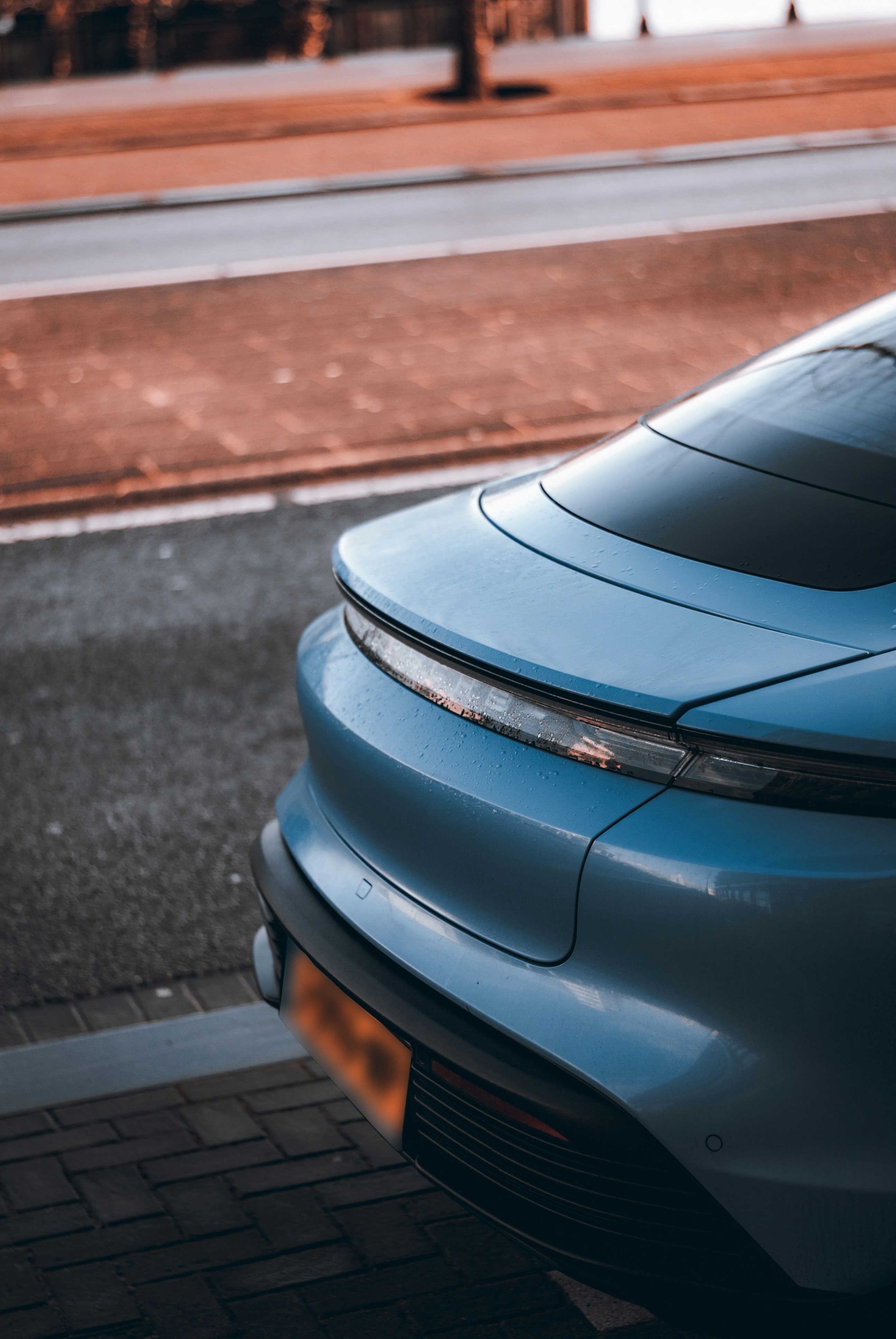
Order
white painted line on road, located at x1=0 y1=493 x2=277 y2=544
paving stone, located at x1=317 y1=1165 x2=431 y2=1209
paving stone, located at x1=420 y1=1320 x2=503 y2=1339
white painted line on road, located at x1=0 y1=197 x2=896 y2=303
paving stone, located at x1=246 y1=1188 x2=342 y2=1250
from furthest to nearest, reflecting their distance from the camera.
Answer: white painted line on road, located at x1=0 y1=197 x2=896 y2=303, white painted line on road, located at x1=0 y1=493 x2=277 y2=544, paving stone, located at x1=317 y1=1165 x2=431 y2=1209, paving stone, located at x1=246 y1=1188 x2=342 y2=1250, paving stone, located at x1=420 y1=1320 x2=503 y2=1339

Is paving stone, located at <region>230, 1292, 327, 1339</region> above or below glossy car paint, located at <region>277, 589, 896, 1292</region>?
below

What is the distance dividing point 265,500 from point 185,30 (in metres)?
35.0

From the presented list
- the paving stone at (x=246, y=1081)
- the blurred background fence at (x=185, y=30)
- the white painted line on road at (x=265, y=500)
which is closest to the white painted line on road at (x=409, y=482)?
the white painted line on road at (x=265, y=500)

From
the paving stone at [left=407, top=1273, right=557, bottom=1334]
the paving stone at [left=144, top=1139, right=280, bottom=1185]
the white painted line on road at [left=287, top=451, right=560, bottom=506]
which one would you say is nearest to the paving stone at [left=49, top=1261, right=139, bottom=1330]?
the paving stone at [left=144, top=1139, right=280, bottom=1185]

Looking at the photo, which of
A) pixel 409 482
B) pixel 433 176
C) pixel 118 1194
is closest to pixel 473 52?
pixel 433 176

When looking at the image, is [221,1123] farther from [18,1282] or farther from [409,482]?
[409,482]

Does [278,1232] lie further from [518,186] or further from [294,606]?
[518,186]

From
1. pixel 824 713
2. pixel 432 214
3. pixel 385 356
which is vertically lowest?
pixel 385 356

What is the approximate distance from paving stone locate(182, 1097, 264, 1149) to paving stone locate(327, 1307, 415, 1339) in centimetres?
57

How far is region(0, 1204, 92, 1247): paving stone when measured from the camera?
8.60 ft

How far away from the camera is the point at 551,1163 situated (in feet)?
6.24

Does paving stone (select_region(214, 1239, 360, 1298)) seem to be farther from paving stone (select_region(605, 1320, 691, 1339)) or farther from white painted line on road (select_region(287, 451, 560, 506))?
white painted line on road (select_region(287, 451, 560, 506))

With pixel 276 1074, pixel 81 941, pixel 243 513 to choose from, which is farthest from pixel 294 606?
pixel 276 1074

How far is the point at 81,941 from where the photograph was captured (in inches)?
144
